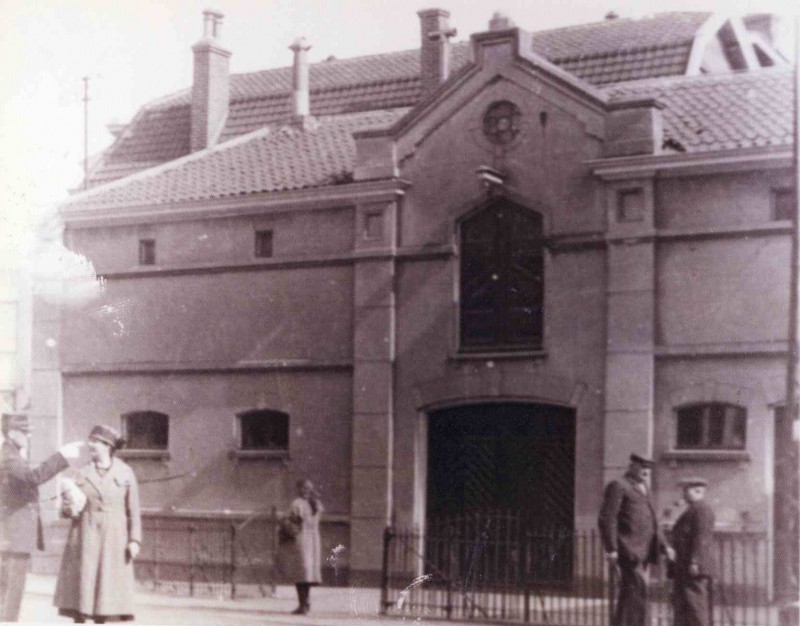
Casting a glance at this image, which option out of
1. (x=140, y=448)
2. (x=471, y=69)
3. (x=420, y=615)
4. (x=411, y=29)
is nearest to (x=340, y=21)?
(x=411, y=29)

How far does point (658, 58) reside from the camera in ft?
61.7

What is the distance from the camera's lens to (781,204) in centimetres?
1588

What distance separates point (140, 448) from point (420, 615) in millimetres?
5639

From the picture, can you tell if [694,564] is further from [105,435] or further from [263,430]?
[263,430]

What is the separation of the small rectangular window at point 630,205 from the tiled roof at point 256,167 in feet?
12.5

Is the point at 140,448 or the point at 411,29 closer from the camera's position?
the point at 411,29

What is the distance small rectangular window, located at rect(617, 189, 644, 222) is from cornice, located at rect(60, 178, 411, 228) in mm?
3028

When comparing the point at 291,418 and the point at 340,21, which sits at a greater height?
the point at 340,21

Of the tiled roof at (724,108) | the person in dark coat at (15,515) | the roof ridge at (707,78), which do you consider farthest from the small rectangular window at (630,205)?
the person in dark coat at (15,515)

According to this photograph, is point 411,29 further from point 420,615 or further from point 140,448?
point 140,448

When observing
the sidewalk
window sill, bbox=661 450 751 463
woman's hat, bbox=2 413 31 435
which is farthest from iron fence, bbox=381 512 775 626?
woman's hat, bbox=2 413 31 435

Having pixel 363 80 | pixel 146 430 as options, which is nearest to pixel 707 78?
pixel 363 80

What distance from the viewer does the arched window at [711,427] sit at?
Answer: 54.1 ft

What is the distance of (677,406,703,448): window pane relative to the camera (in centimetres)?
1681
